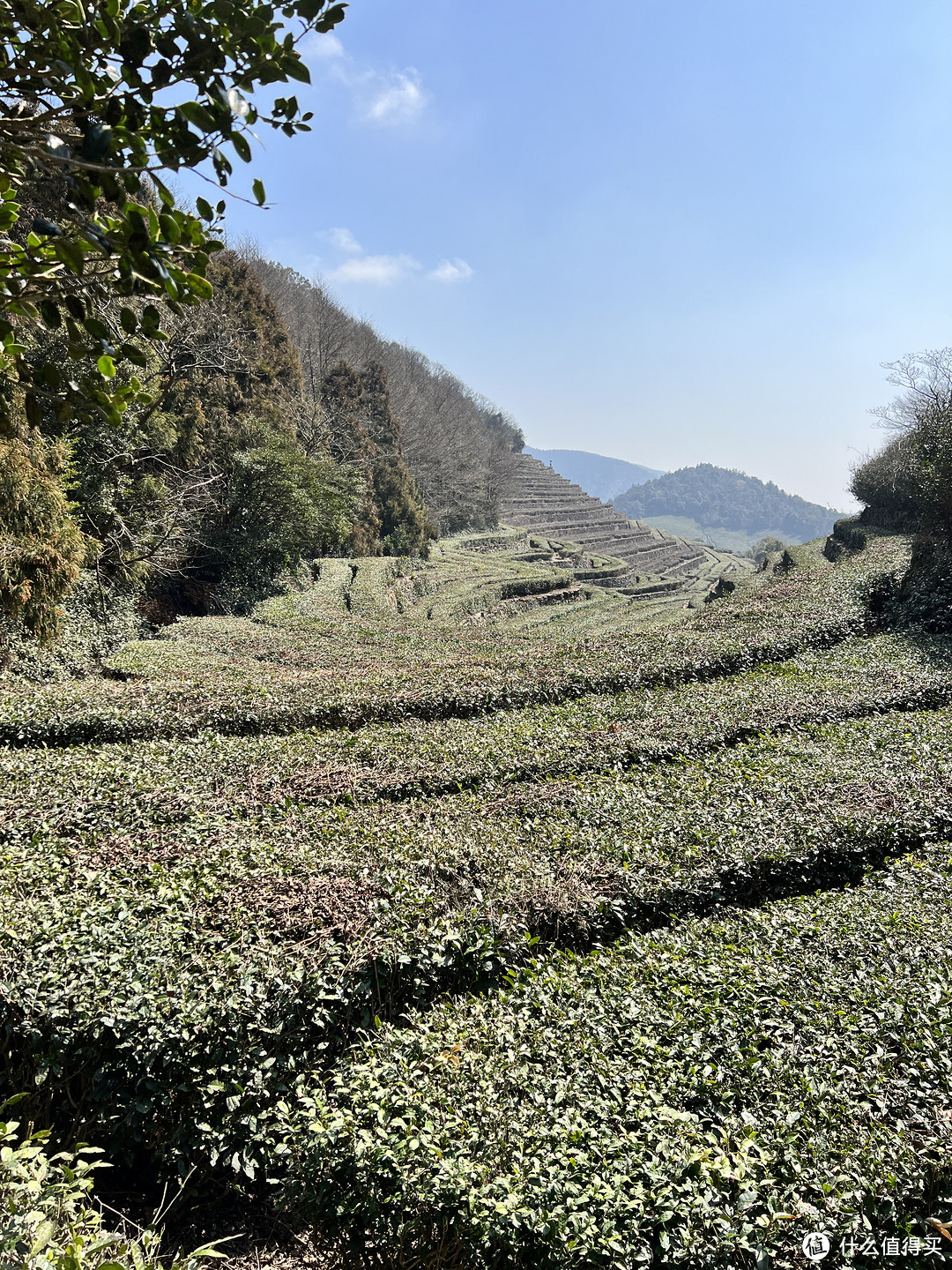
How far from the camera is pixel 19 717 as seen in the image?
8328 mm

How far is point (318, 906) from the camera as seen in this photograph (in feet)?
16.1

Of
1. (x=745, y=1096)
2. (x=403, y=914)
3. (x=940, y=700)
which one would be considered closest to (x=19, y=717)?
(x=403, y=914)

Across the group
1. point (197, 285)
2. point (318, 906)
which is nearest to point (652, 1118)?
point (318, 906)

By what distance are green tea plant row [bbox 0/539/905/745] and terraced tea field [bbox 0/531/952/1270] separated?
129mm

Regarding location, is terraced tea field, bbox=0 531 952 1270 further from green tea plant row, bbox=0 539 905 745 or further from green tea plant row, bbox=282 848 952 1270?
green tea plant row, bbox=0 539 905 745

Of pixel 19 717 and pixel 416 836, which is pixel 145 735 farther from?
pixel 416 836

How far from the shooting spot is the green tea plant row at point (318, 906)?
3.89 m

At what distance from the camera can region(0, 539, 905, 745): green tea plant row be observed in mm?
8984

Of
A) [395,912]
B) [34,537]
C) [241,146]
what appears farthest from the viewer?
[34,537]

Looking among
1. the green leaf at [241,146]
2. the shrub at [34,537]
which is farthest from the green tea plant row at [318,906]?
the shrub at [34,537]

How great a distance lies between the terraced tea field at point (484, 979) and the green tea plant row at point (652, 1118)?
2 cm

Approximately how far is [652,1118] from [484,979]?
67.7 inches

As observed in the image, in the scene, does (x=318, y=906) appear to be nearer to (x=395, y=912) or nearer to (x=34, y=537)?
(x=395, y=912)

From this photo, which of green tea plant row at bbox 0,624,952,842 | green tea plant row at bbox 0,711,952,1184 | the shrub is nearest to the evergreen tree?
the shrub
